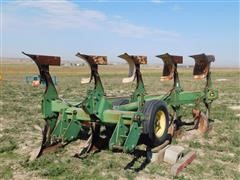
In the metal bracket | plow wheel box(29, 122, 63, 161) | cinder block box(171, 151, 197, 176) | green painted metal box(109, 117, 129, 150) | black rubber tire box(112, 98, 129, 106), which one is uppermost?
the metal bracket

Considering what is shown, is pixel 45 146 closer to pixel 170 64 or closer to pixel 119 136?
pixel 119 136

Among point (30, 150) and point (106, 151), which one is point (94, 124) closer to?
point (106, 151)

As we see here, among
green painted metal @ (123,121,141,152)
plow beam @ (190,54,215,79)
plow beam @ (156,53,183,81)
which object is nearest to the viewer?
green painted metal @ (123,121,141,152)

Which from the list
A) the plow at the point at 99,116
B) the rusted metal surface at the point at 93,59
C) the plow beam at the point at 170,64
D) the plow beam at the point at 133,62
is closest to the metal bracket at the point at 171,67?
the plow beam at the point at 170,64

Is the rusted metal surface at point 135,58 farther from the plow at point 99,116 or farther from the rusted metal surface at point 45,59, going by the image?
the rusted metal surface at point 45,59

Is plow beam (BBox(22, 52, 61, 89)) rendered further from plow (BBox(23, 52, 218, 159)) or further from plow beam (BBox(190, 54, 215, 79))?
plow beam (BBox(190, 54, 215, 79))

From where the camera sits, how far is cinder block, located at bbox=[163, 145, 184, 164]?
21.0 ft

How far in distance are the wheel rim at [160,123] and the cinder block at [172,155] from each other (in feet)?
2.08

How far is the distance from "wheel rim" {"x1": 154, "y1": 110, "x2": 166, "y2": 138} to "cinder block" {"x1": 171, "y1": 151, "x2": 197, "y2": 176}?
80 centimetres

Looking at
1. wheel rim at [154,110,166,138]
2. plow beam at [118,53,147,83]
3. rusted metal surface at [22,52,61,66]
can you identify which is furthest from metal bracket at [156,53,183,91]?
rusted metal surface at [22,52,61,66]

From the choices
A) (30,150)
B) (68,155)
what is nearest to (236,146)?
(68,155)

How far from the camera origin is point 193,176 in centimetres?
593

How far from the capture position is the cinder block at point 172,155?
253 inches

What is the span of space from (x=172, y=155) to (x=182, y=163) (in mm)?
300
